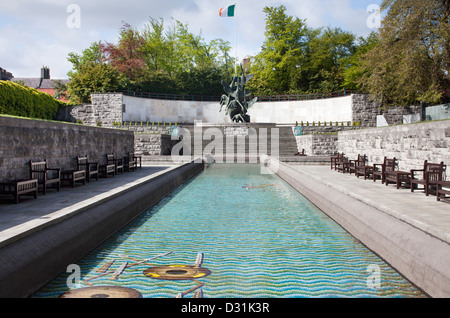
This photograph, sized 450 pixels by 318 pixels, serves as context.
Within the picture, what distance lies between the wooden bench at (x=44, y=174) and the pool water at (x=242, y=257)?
2.29 meters

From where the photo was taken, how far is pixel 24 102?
23578 millimetres

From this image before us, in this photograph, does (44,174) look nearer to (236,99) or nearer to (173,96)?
(236,99)

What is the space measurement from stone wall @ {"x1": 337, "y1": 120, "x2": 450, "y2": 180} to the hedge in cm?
1666

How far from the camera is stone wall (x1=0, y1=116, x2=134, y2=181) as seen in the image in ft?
24.3

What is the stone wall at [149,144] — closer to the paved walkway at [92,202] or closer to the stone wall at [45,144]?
the stone wall at [45,144]

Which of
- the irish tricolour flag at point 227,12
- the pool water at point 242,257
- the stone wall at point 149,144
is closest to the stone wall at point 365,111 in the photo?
the irish tricolour flag at point 227,12

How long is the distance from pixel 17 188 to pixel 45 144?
253 cm

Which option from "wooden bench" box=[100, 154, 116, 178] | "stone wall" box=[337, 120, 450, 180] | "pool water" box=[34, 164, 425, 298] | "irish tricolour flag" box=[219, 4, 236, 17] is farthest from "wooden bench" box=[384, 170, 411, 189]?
"irish tricolour flag" box=[219, 4, 236, 17]

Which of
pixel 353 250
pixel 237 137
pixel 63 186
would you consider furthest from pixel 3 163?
pixel 237 137

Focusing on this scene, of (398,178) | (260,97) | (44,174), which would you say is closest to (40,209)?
(44,174)
